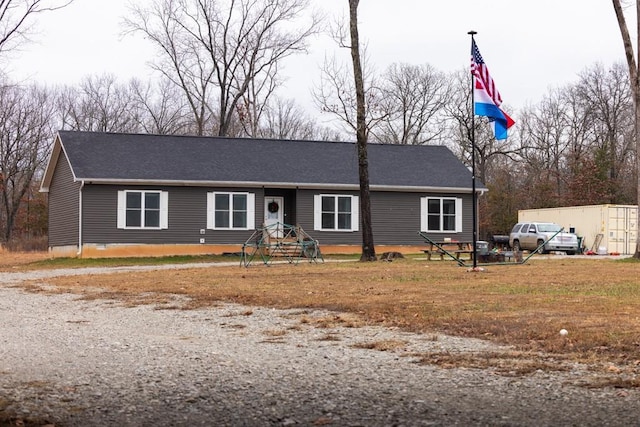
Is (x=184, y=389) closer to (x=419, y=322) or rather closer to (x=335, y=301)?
(x=419, y=322)

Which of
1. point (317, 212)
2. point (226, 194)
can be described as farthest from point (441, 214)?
point (226, 194)

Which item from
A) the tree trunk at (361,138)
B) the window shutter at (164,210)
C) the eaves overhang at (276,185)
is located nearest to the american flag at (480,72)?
the tree trunk at (361,138)

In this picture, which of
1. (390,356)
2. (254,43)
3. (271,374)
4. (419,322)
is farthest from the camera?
(254,43)

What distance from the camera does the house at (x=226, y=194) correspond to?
97.7 feet

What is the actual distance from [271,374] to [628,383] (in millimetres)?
2693

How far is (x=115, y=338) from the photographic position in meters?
9.03

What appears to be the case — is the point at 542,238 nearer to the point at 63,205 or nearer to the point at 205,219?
the point at 205,219

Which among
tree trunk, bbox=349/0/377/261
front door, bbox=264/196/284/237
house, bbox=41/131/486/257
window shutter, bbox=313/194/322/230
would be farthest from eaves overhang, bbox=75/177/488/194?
tree trunk, bbox=349/0/377/261

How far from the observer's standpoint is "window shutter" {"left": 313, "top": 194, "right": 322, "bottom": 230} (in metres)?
32.0

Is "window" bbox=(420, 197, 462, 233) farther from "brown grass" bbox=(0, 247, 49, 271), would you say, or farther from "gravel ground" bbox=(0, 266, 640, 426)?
"gravel ground" bbox=(0, 266, 640, 426)

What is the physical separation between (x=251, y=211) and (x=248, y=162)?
7.69ft

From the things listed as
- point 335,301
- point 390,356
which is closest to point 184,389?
point 390,356

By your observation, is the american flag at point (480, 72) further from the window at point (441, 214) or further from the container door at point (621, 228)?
the container door at point (621, 228)

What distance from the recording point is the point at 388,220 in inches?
1291
